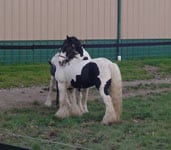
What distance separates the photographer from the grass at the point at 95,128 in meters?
10.1

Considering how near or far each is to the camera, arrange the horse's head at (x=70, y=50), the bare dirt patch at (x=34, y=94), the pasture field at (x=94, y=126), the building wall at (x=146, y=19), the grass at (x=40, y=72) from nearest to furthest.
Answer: the pasture field at (x=94, y=126), the horse's head at (x=70, y=50), the bare dirt patch at (x=34, y=94), the grass at (x=40, y=72), the building wall at (x=146, y=19)

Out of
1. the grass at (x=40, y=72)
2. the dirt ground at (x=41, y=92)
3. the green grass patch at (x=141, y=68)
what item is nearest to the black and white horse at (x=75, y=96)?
the dirt ground at (x=41, y=92)

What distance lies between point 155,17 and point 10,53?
6.40 meters

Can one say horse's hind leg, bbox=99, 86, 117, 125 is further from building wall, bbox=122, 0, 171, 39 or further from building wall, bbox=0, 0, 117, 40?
building wall, bbox=122, 0, 171, 39

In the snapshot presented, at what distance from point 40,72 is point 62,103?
20.7ft

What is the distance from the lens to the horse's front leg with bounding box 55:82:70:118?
1220 centimetres

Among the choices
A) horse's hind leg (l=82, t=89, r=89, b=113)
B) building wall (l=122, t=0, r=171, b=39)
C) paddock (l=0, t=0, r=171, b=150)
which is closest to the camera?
paddock (l=0, t=0, r=171, b=150)

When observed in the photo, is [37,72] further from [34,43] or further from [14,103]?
[14,103]

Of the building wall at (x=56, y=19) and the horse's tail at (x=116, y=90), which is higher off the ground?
the building wall at (x=56, y=19)

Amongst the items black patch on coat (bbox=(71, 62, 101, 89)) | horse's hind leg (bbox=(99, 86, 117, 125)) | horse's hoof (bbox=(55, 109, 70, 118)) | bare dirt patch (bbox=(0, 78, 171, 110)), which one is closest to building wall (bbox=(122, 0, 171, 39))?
bare dirt patch (bbox=(0, 78, 171, 110))

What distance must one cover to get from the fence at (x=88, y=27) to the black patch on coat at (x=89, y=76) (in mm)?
7499

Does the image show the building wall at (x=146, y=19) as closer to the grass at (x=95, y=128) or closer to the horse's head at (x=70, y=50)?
the grass at (x=95, y=128)

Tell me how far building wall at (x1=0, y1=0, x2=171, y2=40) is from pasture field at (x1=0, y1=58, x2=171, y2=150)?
Answer: 280 centimetres

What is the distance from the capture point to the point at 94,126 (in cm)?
1151
